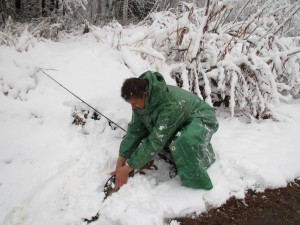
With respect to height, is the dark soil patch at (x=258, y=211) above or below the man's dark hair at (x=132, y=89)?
below

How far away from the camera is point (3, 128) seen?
3.03 metres

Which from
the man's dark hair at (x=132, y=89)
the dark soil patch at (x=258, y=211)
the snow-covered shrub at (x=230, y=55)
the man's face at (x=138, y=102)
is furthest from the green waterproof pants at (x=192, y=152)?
the snow-covered shrub at (x=230, y=55)

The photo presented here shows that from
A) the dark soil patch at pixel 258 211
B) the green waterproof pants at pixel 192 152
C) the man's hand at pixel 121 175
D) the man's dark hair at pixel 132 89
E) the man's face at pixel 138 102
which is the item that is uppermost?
the man's dark hair at pixel 132 89

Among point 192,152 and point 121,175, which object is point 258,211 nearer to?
point 192,152

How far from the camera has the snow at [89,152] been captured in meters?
2.43

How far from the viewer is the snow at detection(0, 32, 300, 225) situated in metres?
2.43

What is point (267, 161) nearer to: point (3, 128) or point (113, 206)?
point (113, 206)

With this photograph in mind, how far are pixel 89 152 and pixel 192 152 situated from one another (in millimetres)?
1095

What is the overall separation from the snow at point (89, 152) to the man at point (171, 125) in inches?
7.7

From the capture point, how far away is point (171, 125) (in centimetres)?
242

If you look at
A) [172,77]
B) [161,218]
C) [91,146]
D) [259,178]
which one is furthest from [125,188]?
[172,77]

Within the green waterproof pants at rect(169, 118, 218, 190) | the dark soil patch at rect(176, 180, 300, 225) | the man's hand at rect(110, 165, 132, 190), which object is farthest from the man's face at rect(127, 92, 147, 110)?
the dark soil patch at rect(176, 180, 300, 225)

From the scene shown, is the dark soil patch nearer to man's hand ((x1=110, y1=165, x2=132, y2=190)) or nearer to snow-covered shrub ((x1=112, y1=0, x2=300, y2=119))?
man's hand ((x1=110, y1=165, x2=132, y2=190))

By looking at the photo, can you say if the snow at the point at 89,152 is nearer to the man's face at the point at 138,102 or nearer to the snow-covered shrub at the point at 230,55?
the snow-covered shrub at the point at 230,55
